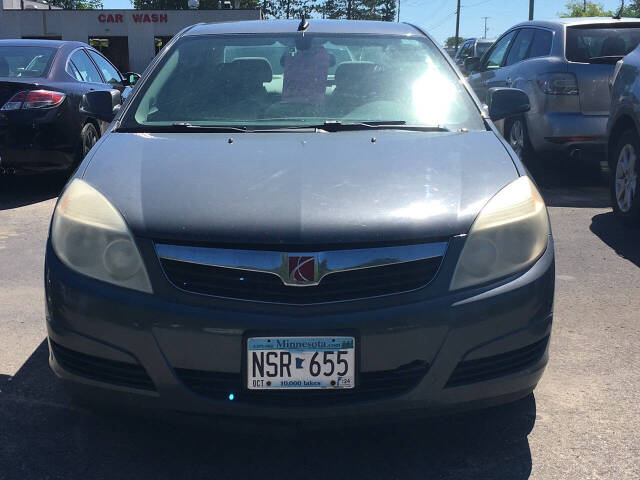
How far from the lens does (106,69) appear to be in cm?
945

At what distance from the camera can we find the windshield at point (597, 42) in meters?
7.73

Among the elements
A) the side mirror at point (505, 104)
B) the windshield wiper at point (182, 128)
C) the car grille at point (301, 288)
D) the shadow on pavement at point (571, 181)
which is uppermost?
the side mirror at point (505, 104)

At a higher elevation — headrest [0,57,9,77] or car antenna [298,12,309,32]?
car antenna [298,12,309,32]

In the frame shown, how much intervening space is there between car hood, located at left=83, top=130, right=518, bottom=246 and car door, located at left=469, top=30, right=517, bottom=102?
6089mm

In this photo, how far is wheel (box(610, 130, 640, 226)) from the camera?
19.8 ft

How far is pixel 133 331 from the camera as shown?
250cm

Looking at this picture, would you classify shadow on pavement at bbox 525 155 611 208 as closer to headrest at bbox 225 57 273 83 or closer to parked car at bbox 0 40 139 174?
headrest at bbox 225 57 273 83

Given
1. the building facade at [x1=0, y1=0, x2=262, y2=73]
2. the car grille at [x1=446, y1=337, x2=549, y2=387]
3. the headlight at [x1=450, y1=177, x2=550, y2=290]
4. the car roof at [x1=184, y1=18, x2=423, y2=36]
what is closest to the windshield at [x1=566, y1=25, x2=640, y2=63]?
the car roof at [x1=184, y1=18, x2=423, y2=36]

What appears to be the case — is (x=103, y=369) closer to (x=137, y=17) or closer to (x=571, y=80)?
(x=571, y=80)

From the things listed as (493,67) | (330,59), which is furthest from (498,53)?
(330,59)

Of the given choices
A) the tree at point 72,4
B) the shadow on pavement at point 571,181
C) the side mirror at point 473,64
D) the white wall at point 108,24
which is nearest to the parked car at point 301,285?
the shadow on pavement at point 571,181

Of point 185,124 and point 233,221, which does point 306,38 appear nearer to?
point 185,124

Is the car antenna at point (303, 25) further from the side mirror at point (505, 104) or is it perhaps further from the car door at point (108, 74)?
the car door at point (108, 74)

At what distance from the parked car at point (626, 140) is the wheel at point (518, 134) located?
1622 millimetres
